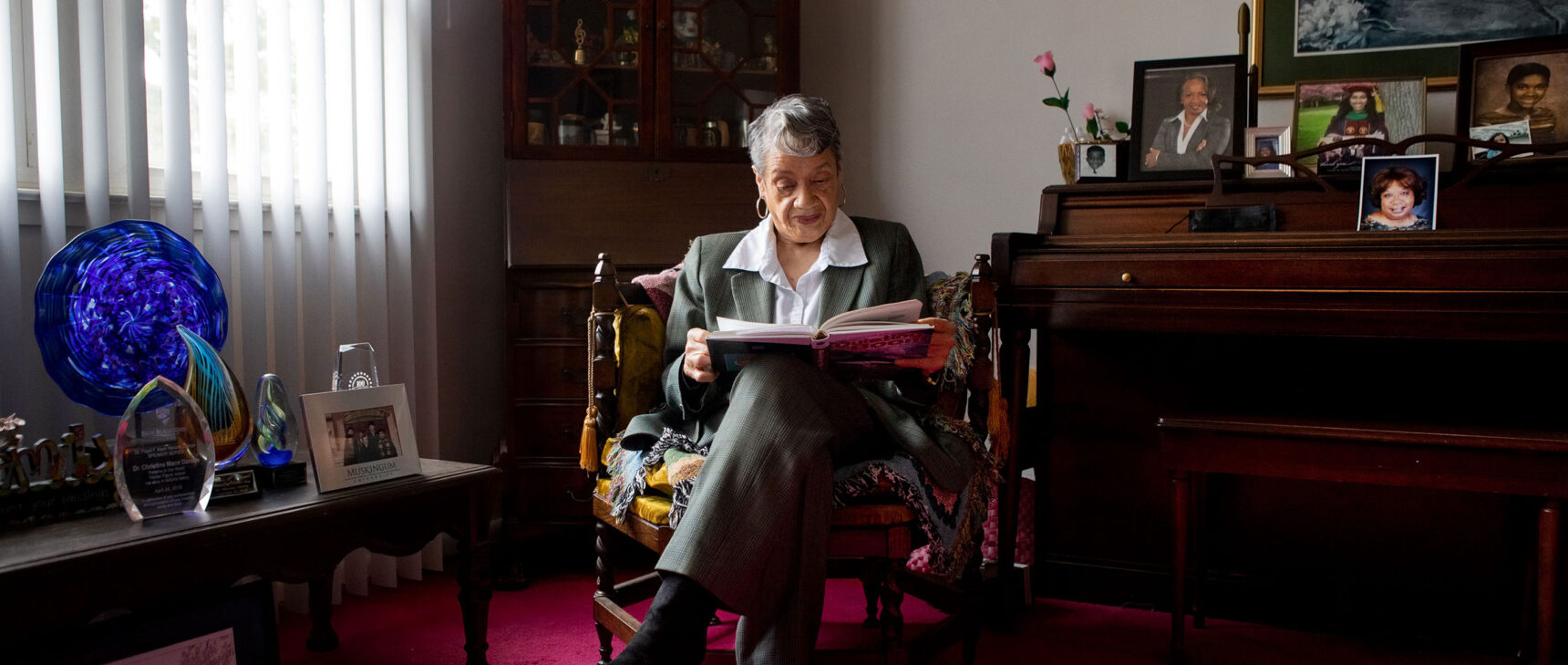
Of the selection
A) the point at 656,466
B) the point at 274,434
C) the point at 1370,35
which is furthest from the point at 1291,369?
the point at 274,434

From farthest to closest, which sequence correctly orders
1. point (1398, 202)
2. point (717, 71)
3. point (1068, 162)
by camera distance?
point (717, 71) → point (1068, 162) → point (1398, 202)

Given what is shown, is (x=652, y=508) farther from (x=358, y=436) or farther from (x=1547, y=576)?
(x=1547, y=576)

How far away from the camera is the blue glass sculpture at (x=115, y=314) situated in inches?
60.2

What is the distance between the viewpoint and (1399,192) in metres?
2.08

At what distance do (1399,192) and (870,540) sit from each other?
1.36 metres

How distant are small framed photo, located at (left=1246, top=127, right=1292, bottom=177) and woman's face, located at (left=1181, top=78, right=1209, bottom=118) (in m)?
0.12

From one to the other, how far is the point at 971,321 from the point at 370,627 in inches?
59.3

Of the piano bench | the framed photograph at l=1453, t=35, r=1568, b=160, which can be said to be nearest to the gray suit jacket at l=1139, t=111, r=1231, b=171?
the framed photograph at l=1453, t=35, r=1568, b=160

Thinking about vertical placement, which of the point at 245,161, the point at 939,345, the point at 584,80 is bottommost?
the point at 939,345

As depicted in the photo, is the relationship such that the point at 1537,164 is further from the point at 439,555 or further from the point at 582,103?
the point at 439,555

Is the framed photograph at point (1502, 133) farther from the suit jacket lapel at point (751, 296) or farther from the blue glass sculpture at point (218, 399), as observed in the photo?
the blue glass sculpture at point (218, 399)

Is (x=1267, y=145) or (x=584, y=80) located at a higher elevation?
(x=584, y=80)

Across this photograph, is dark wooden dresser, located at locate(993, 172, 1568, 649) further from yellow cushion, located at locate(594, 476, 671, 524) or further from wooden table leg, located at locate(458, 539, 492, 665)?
A: wooden table leg, located at locate(458, 539, 492, 665)

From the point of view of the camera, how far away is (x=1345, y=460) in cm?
188
